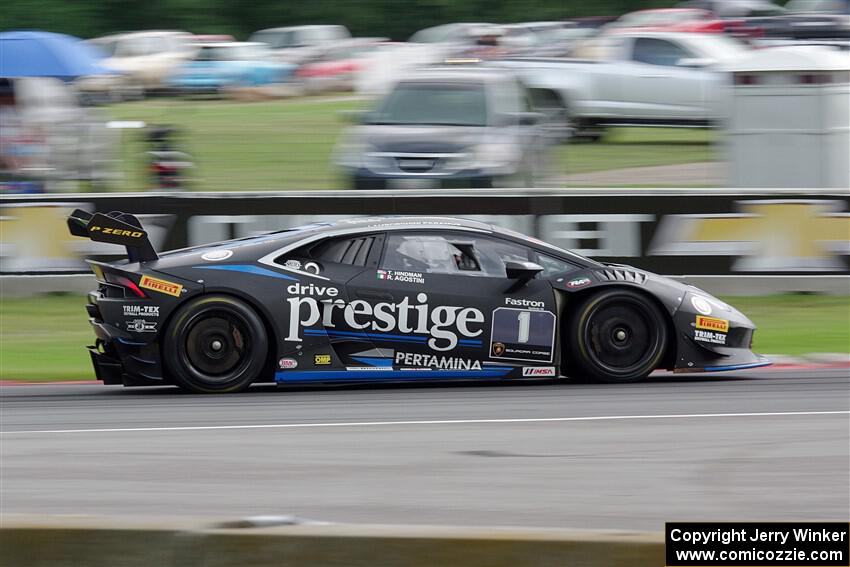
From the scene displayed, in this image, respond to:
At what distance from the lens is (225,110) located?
64.1 ft

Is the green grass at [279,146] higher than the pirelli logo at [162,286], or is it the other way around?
the green grass at [279,146]

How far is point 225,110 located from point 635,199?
8.08 m

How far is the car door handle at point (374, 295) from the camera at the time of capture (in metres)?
8.88

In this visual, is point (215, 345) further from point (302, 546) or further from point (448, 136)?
point (448, 136)

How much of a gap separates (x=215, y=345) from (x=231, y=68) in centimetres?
1990

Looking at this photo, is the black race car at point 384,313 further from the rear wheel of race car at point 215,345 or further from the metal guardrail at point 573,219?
the metal guardrail at point 573,219

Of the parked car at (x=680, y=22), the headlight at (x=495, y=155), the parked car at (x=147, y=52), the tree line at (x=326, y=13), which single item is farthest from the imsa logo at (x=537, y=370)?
the tree line at (x=326, y=13)

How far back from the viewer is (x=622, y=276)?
911 centimetres

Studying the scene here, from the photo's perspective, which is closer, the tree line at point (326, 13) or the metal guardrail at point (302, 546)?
the metal guardrail at point (302, 546)

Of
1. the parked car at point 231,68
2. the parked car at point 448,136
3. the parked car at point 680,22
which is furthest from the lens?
the parked car at point 680,22

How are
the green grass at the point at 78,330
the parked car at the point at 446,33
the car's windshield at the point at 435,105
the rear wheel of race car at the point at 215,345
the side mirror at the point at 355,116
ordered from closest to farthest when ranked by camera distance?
the rear wheel of race car at the point at 215,345, the green grass at the point at 78,330, the car's windshield at the point at 435,105, the side mirror at the point at 355,116, the parked car at the point at 446,33

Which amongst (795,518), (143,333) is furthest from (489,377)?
(795,518)

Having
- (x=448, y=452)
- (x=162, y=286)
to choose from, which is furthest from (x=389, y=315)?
(x=448, y=452)

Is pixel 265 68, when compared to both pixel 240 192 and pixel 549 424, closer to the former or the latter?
pixel 240 192
